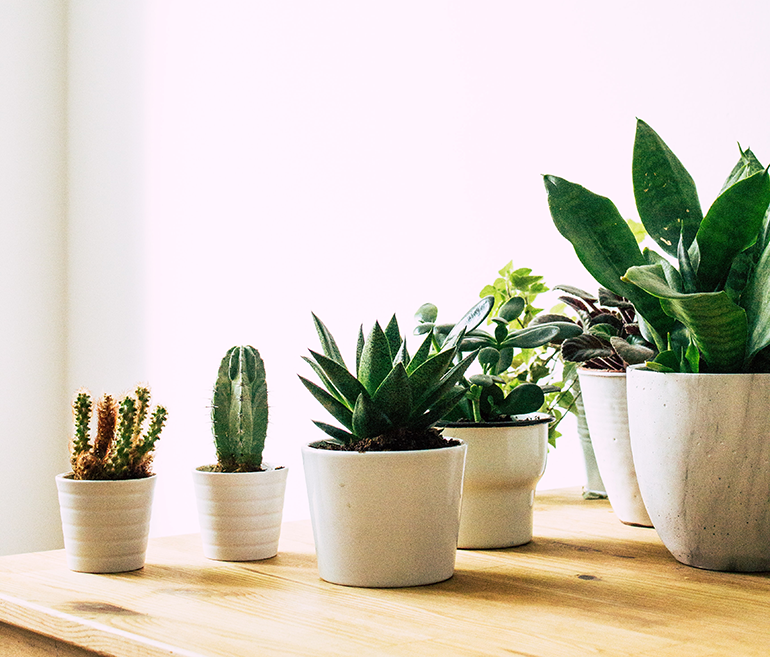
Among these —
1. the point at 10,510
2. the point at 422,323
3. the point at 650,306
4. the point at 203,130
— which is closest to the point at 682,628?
the point at 650,306

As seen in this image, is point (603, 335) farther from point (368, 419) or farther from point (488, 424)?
point (368, 419)

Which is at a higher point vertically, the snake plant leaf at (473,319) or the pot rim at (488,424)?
the snake plant leaf at (473,319)

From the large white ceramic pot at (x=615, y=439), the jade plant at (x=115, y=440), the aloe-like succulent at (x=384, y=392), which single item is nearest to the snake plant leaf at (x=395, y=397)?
the aloe-like succulent at (x=384, y=392)

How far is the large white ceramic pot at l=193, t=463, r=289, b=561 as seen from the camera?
79 centimetres

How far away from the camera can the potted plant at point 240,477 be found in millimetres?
795

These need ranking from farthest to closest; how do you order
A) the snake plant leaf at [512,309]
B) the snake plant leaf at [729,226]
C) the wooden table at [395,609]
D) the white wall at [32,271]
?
the white wall at [32,271] → the snake plant leaf at [512,309] → the snake plant leaf at [729,226] → the wooden table at [395,609]

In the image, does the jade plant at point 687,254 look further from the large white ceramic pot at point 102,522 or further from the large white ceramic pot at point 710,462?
the large white ceramic pot at point 102,522

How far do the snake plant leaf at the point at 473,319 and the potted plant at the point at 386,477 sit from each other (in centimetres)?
6

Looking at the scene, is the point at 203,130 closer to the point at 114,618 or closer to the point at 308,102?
the point at 308,102

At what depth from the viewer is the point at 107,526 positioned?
0.73m

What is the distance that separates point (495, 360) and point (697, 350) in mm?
Result: 178

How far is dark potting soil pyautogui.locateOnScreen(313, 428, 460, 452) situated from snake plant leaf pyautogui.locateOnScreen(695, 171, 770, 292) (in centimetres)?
25

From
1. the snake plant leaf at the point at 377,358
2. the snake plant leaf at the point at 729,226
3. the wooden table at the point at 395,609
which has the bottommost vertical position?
the wooden table at the point at 395,609

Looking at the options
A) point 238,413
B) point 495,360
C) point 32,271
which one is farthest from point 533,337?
point 32,271
